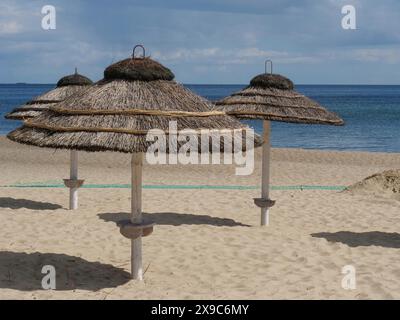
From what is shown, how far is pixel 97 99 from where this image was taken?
715 cm

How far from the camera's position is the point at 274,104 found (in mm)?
10602

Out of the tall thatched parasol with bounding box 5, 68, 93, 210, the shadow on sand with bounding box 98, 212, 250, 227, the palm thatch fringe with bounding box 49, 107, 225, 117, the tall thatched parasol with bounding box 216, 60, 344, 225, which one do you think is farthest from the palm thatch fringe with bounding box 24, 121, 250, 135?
the tall thatched parasol with bounding box 5, 68, 93, 210

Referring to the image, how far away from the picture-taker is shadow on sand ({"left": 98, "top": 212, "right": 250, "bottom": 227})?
37.2 ft

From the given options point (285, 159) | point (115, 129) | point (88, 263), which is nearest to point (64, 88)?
point (88, 263)

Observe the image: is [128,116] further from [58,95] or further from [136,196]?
[58,95]

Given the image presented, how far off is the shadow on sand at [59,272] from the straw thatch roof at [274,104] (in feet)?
12.3

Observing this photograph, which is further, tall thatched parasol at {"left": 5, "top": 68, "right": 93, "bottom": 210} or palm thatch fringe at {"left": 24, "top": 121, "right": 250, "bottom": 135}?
tall thatched parasol at {"left": 5, "top": 68, "right": 93, "bottom": 210}

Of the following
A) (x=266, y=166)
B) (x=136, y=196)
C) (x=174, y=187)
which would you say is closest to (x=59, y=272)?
(x=136, y=196)

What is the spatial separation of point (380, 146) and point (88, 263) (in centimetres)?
3301

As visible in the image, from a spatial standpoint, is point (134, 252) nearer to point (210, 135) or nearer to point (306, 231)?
point (210, 135)

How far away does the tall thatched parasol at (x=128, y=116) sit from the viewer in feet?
22.1

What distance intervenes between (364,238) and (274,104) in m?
2.80

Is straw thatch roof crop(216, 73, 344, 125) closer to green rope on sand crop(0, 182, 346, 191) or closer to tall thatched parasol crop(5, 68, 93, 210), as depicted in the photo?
tall thatched parasol crop(5, 68, 93, 210)

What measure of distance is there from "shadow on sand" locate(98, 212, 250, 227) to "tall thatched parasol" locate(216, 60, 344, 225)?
2.52ft
